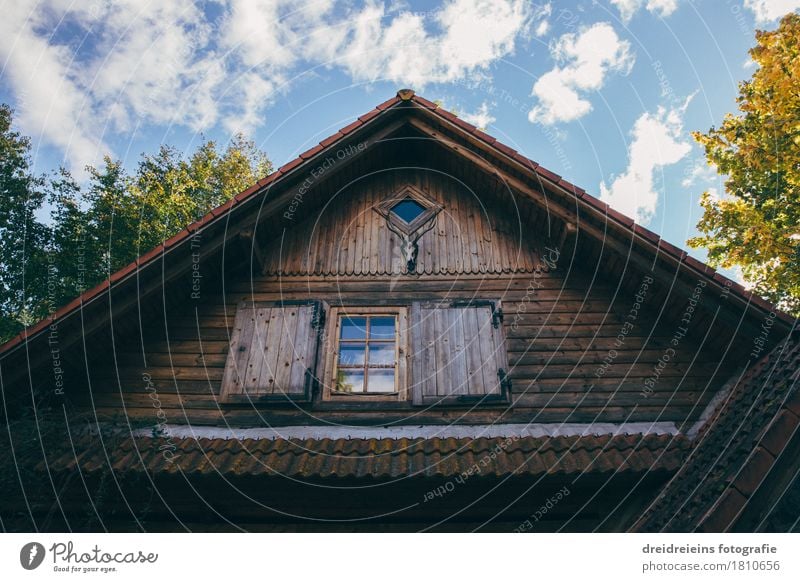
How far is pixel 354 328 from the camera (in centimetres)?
639

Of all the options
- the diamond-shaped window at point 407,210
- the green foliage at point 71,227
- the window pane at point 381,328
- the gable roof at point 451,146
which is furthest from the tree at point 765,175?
the green foliage at point 71,227

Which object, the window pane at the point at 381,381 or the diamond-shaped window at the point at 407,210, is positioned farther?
the diamond-shaped window at the point at 407,210

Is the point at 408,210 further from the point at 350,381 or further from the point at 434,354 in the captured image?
the point at 350,381

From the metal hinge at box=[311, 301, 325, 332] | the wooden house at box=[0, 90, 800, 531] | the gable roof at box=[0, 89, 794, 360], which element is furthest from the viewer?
the metal hinge at box=[311, 301, 325, 332]

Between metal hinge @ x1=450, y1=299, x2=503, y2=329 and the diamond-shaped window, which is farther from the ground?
the diamond-shaped window

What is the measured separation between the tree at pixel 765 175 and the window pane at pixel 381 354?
9311mm

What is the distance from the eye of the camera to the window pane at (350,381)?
5.81m

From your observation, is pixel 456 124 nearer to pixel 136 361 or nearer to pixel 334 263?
pixel 334 263

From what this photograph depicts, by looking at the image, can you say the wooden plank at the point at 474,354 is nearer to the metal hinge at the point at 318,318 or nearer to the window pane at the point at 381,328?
the window pane at the point at 381,328

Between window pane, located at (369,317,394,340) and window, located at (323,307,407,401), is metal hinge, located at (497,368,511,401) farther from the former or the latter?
window pane, located at (369,317,394,340)

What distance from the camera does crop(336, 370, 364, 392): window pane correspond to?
5809 mm

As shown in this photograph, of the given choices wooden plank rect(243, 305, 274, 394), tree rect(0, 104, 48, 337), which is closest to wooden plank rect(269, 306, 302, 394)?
wooden plank rect(243, 305, 274, 394)

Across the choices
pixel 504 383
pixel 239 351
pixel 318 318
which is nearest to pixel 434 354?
pixel 504 383

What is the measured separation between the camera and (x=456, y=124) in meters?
7.21
